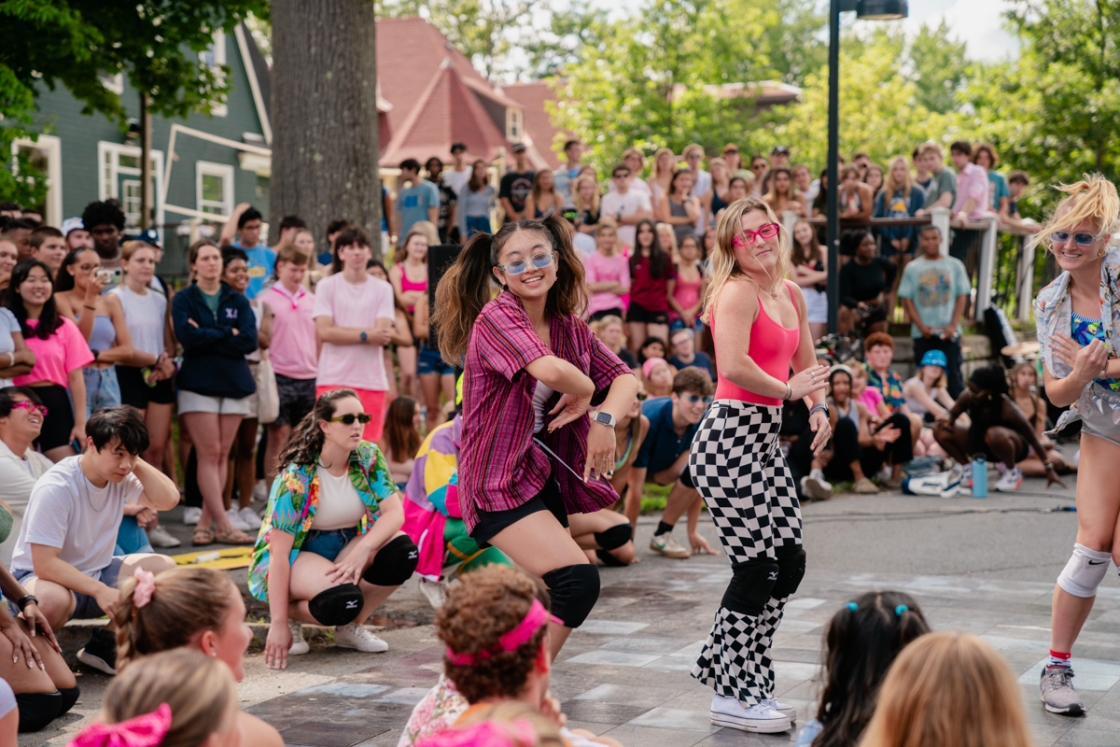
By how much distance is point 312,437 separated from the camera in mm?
5934

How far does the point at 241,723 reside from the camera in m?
2.96

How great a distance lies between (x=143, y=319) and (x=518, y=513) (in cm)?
513

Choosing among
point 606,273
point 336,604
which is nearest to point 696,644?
point 336,604

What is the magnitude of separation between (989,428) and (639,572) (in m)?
4.91

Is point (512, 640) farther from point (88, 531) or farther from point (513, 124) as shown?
point (513, 124)

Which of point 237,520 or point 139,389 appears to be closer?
point 139,389

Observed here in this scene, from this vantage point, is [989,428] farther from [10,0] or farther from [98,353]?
[10,0]

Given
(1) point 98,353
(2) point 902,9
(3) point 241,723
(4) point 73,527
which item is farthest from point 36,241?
(2) point 902,9

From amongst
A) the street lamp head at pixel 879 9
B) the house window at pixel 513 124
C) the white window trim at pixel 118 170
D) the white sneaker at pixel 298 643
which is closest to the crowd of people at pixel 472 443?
the white sneaker at pixel 298 643

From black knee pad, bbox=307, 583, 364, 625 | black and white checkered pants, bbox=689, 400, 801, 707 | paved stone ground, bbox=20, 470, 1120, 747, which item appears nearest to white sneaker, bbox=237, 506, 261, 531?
paved stone ground, bbox=20, 470, 1120, 747

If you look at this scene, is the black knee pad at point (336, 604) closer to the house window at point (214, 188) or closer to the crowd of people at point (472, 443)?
the crowd of people at point (472, 443)

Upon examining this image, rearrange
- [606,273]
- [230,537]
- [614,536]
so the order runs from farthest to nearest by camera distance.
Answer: [606,273] < [230,537] < [614,536]

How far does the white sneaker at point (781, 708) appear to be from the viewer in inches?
180

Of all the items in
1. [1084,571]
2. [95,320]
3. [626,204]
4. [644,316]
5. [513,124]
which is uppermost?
[513,124]
